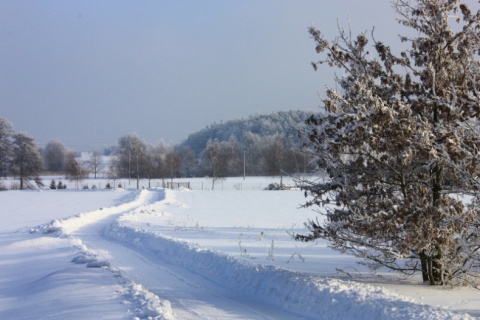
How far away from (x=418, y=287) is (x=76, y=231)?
1688 centimetres

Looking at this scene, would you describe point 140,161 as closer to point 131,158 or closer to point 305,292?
point 131,158

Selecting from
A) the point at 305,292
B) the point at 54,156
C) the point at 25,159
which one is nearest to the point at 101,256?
the point at 305,292

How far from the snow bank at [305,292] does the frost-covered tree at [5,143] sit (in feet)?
222

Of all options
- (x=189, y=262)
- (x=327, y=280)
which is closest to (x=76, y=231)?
(x=189, y=262)

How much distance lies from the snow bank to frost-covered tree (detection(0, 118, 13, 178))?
6761cm

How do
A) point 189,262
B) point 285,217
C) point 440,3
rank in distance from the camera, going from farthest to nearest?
point 285,217 < point 189,262 < point 440,3

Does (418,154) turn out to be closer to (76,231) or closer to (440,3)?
(440,3)

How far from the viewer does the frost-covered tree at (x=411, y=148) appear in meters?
8.09

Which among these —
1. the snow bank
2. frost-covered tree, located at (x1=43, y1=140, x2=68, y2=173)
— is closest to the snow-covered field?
the snow bank

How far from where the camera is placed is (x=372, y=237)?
9305 millimetres

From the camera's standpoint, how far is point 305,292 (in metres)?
8.70

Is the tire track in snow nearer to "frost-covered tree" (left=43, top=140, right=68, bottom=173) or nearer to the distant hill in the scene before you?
"frost-covered tree" (left=43, top=140, right=68, bottom=173)

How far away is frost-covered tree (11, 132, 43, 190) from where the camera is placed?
72625 millimetres

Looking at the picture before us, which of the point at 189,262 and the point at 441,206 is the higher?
the point at 441,206
